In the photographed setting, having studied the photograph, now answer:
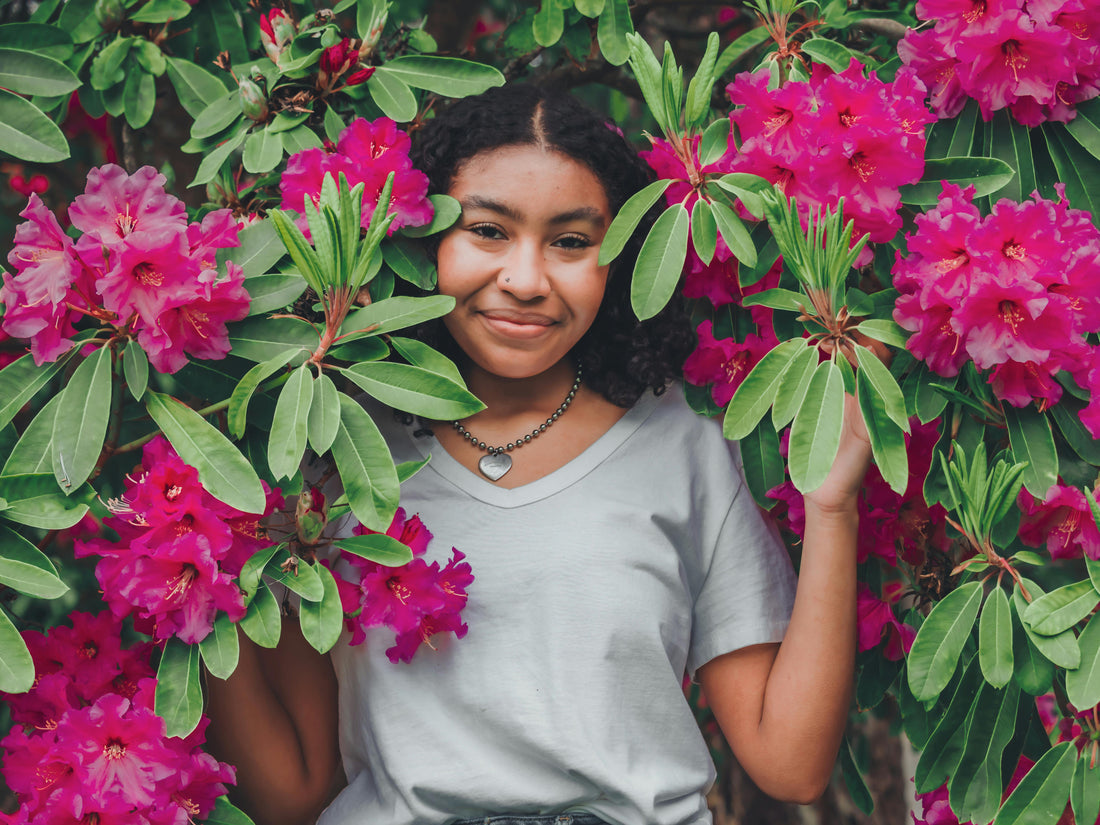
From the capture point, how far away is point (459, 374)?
5.47 ft

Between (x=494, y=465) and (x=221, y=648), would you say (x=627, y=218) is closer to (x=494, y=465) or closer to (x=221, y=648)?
(x=494, y=465)

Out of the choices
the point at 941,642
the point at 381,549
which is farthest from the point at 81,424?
the point at 941,642

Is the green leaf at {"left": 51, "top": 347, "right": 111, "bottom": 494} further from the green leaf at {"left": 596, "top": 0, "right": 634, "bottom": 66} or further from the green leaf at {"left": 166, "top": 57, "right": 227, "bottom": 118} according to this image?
the green leaf at {"left": 596, "top": 0, "right": 634, "bottom": 66}

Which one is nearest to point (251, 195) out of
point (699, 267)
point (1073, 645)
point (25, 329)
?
point (25, 329)

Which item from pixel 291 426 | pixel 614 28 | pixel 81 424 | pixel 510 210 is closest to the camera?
pixel 291 426

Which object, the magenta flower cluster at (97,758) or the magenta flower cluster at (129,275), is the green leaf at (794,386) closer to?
the magenta flower cluster at (129,275)

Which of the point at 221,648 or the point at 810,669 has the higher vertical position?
the point at 221,648

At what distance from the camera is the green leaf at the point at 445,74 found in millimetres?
1896

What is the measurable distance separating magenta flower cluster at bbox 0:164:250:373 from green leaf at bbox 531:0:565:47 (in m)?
0.74

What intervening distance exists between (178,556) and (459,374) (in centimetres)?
43

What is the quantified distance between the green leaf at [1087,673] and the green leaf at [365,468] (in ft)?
2.79

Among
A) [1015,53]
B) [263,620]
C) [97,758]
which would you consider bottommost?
[97,758]

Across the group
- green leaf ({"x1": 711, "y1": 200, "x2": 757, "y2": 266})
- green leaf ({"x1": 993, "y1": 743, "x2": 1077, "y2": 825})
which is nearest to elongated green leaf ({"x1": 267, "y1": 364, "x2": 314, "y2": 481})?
green leaf ({"x1": 711, "y1": 200, "x2": 757, "y2": 266})

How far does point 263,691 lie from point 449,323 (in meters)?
0.65
